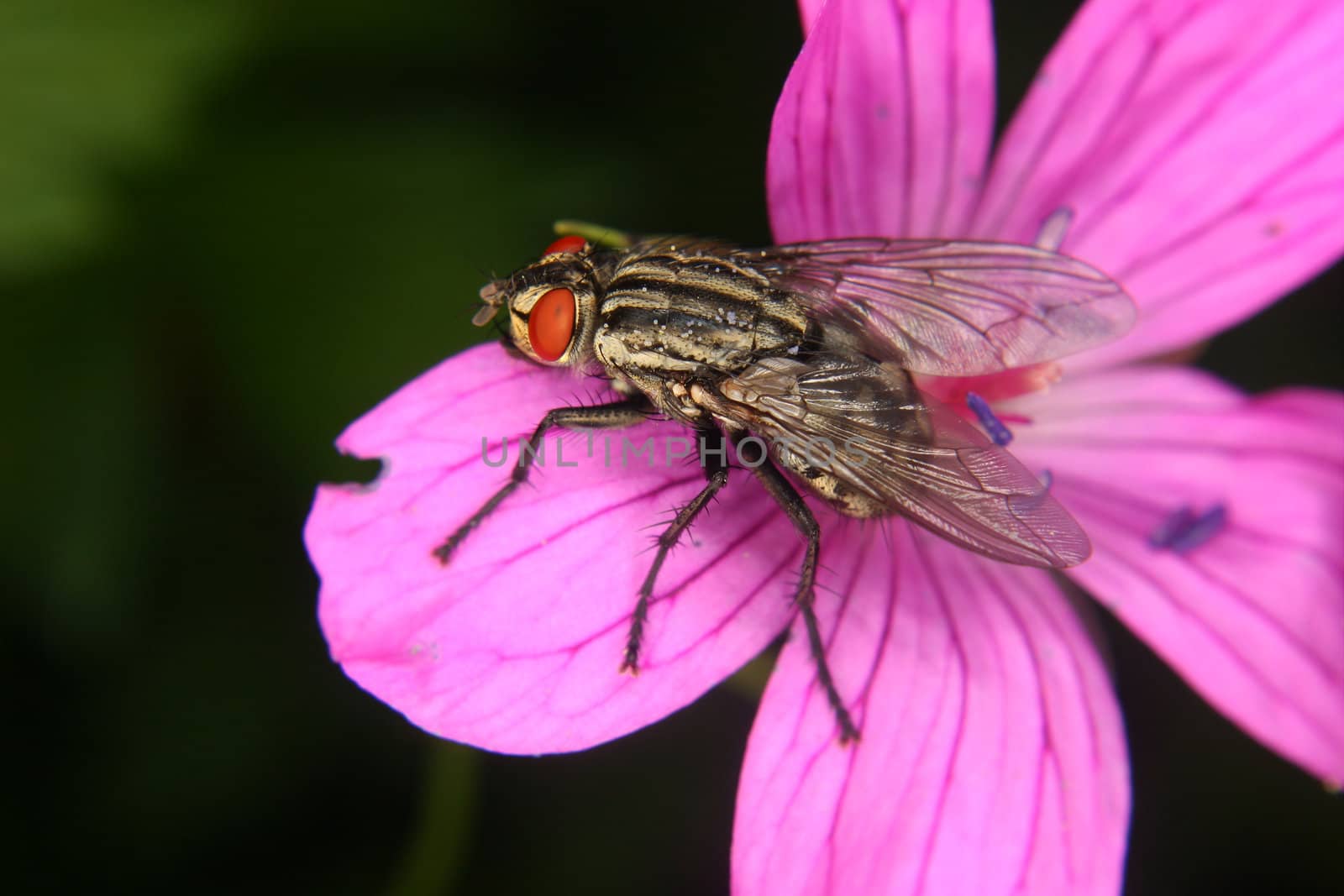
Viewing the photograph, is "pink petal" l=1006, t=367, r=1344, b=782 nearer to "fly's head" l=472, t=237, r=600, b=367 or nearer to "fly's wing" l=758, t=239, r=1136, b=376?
"fly's wing" l=758, t=239, r=1136, b=376

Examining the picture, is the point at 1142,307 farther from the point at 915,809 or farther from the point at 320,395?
the point at 320,395

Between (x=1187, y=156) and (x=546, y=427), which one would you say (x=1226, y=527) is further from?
(x=546, y=427)

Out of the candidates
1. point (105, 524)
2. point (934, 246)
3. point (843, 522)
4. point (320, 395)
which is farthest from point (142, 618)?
point (934, 246)

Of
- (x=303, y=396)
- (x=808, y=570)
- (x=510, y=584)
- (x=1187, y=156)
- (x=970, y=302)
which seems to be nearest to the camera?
(x=510, y=584)

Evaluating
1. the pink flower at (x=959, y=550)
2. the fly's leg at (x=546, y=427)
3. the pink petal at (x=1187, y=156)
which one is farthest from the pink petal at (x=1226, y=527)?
the fly's leg at (x=546, y=427)

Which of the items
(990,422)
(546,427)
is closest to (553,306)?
(546,427)

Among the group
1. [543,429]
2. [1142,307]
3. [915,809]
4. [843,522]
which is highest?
[1142,307]
